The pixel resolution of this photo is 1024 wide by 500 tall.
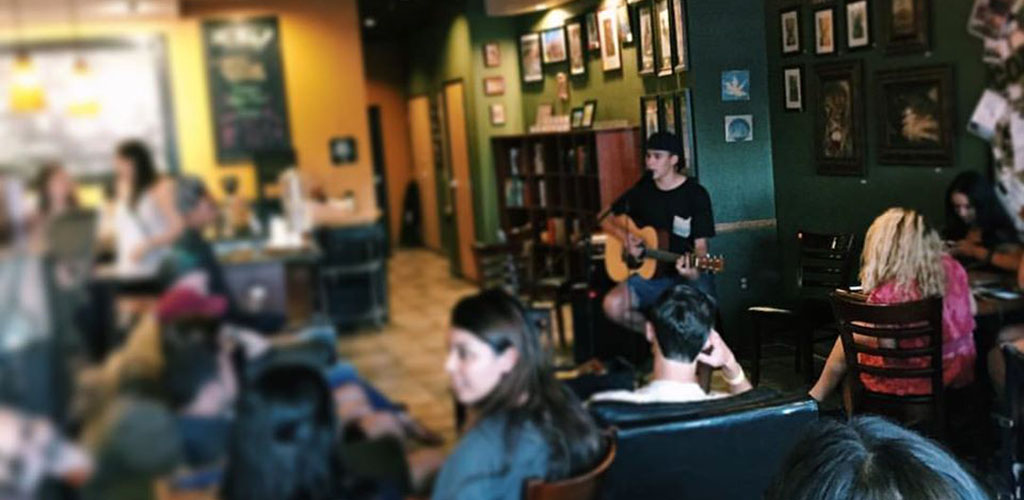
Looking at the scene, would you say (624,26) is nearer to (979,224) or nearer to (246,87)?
(246,87)

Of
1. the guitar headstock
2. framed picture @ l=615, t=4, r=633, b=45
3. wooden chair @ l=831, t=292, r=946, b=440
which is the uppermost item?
framed picture @ l=615, t=4, r=633, b=45

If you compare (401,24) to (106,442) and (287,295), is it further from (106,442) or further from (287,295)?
(106,442)

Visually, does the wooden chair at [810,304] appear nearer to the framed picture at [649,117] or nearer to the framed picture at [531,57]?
the framed picture at [649,117]

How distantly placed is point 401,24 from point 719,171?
2.36 ft

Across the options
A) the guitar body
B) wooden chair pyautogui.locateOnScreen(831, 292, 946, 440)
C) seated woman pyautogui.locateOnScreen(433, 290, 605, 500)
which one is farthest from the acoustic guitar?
wooden chair pyautogui.locateOnScreen(831, 292, 946, 440)

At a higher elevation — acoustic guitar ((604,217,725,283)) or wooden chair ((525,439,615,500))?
acoustic guitar ((604,217,725,283))

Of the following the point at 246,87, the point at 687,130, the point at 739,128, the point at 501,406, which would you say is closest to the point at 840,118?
the point at 739,128

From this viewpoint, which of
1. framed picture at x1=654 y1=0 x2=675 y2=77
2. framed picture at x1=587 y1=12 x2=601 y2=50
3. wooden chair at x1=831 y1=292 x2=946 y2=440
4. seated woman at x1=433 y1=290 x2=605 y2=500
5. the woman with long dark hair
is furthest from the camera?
wooden chair at x1=831 y1=292 x2=946 y2=440

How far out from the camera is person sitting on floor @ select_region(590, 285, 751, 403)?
214 cm

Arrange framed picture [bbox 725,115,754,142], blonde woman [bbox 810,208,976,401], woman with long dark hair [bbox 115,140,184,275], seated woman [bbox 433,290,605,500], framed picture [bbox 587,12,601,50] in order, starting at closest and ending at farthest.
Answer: woman with long dark hair [bbox 115,140,184,275], seated woman [bbox 433,290,605,500], framed picture [bbox 587,12,601,50], framed picture [bbox 725,115,754,142], blonde woman [bbox 810,208,976,401]

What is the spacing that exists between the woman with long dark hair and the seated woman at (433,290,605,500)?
1.76 feet

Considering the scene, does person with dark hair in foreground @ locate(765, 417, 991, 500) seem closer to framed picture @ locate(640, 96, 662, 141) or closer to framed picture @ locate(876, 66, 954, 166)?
framed picture @ locate(640, 96, 662, 141)

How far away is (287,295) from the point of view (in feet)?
5.03

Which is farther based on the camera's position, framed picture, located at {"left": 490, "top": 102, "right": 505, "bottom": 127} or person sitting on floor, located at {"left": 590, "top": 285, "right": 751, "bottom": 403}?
person sitting on floor, located at {"left": 590, "top": 285, "right": 751, "bottom": 403}
